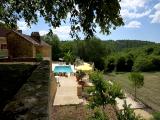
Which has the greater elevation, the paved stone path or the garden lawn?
the paved stone path

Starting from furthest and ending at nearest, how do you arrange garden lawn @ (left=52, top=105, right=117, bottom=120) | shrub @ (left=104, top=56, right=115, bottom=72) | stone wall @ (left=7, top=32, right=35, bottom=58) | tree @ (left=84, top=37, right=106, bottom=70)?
1. shrub @ (left=104, top=56, right=115, bottom=72)
2. tree @ (left=84, top=37, right=106, bottom=70)
3. stone wall @ (left=7, top=32, right=35, bottom=58)
4. garden lawn @ (left=52, top=105, right=117, bottom=120)

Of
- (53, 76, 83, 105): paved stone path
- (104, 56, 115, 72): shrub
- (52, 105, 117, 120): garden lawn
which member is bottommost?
(104, 56, 115, 72): shrub

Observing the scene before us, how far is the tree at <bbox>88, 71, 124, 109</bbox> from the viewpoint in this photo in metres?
23.7

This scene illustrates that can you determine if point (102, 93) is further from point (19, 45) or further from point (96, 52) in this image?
point (96, 52)

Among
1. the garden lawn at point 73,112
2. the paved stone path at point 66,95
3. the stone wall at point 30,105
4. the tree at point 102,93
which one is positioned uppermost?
the stone wall at point 30,105

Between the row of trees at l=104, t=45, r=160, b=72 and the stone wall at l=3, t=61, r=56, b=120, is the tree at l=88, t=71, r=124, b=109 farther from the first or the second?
the row of trees at l=104, t=45, r=160, b=72

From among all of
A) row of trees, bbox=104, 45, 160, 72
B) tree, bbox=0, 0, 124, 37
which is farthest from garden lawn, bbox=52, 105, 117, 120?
row of trees, bbox=104, 45, 160, 72

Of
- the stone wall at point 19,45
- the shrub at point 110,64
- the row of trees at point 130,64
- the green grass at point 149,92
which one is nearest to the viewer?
the green grass at point 149,92

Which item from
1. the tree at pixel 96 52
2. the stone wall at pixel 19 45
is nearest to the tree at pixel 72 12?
the stone wall at pixel 19 45

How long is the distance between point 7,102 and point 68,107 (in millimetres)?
20323

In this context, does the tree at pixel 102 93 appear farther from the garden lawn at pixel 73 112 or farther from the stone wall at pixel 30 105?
the stone wall at pixel 30 105

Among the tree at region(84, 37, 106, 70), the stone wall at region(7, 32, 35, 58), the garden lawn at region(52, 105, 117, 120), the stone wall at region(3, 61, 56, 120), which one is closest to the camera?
the stone wall at region(3, 61, 56, 120)

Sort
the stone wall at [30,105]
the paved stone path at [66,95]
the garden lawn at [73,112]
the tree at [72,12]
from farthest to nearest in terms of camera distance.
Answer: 1. the paved stone path at [66,95]
2. the garden lawn at [73,112]
3. the tree at [72,12]
4. the stone wall at [30,105]

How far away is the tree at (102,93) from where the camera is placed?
77.8 ft
